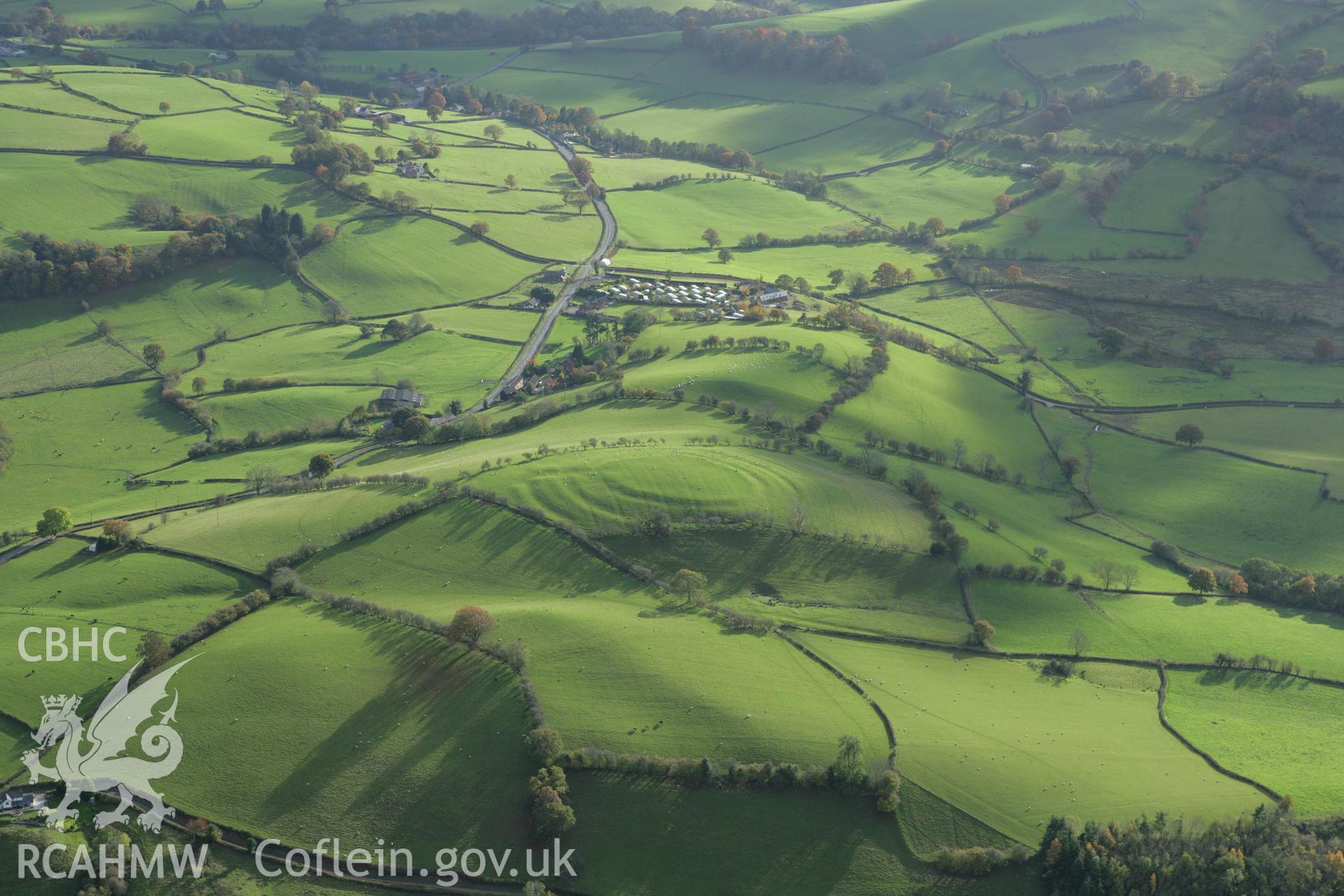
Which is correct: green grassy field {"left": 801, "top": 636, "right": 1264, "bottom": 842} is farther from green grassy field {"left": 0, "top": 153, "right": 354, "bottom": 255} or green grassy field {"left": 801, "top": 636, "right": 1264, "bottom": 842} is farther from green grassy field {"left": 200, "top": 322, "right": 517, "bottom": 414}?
green grassy field {"left": 0, "top": 153, "right": 354, "bottom": 255}

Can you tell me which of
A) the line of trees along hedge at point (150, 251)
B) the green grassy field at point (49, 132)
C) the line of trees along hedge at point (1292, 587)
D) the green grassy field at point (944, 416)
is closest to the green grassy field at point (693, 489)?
the green grassy field at point (944, 416)

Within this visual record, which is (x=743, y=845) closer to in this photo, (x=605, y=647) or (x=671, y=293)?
(x=605, y=647)

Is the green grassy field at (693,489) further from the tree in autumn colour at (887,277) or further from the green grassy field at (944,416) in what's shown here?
the tree in autumn colour at (887,277)

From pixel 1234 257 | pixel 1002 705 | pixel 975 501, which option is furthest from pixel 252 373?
pixel 1234 257

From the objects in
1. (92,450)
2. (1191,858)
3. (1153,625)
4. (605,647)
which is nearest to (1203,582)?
(1153,625)

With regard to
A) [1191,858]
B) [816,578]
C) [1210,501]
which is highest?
[816,578]

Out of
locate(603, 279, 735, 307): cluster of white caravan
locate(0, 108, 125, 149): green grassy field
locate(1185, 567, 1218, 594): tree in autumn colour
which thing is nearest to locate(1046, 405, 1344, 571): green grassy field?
locate(1185, 567, 1218, 594): tree in autumn colour

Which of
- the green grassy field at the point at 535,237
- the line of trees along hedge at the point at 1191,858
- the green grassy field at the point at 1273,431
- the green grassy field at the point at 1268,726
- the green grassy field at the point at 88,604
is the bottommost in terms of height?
the green grassy field at the point at 1268,726
